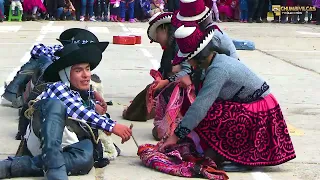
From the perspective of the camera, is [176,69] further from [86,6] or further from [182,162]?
[86,6]

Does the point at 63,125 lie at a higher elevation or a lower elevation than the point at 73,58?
lower

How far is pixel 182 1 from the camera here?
6.37m

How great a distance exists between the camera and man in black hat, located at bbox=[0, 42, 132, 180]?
196 inches

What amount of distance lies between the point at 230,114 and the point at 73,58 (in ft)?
4.09

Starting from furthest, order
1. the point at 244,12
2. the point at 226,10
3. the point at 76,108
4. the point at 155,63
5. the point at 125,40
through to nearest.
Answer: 1. the point at 244,12
2. the point at 226,10
3. the point at 125,40
4. the point at 155,63
5. the point at 76,108

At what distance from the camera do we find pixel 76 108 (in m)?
5.18

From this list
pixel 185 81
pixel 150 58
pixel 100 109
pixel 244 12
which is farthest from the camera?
pixel 244 12

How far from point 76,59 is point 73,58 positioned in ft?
0.08

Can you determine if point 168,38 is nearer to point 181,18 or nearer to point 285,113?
point 181,18

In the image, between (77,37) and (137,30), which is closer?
(77,37)

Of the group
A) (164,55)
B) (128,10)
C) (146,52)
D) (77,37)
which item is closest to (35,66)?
(77,37)

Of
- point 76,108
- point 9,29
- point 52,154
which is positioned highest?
point 76,108

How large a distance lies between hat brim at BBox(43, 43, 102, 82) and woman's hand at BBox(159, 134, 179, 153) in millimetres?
818

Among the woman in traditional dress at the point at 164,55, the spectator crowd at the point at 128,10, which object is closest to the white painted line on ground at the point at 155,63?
the woman in traditional dress at the point at 164,55
